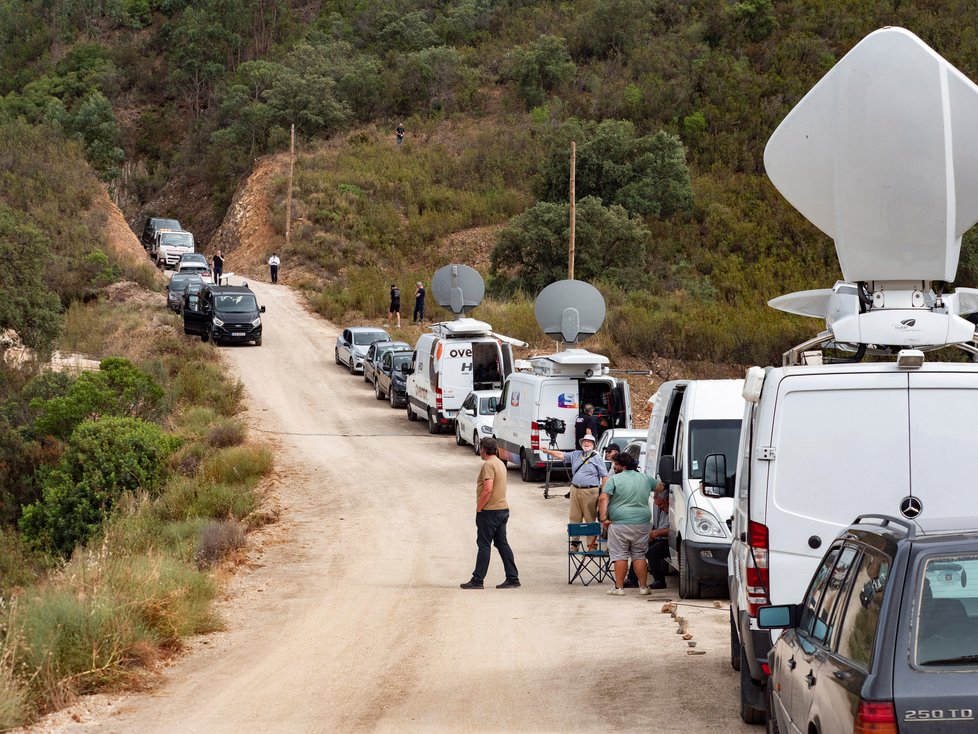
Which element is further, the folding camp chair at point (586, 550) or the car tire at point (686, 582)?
the folding camp chair at point (586, 550)

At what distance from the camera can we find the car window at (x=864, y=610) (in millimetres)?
4700

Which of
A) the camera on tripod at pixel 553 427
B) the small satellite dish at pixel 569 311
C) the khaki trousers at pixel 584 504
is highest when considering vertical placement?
the small satellite dish at pixel 569 311

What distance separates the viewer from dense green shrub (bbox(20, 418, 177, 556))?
23750 millimetres

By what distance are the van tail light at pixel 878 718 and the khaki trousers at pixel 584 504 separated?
11.0 m

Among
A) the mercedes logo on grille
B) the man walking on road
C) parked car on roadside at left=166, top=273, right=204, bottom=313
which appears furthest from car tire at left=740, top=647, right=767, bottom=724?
parked car on roadside at left=166, top=273, right=204, bottom=313

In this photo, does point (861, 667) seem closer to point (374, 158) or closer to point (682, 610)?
point (682, 610)

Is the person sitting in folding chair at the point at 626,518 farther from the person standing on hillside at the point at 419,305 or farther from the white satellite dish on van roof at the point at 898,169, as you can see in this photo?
the person standing on hillside at the point at 419,305

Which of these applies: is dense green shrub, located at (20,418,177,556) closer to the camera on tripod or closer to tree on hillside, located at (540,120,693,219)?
the camera on tripod

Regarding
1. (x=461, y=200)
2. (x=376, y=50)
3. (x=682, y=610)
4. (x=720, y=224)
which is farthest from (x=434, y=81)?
(x=682, y=610)

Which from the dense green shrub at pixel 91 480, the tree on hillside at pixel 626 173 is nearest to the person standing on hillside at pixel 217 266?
the tree on hillside at pixel 626 173

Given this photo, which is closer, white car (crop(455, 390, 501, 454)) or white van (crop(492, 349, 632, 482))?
white van (crop(492, 349, 632, 482))

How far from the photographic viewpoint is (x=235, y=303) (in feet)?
142

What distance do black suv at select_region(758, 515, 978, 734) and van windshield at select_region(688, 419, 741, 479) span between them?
7.87 metres

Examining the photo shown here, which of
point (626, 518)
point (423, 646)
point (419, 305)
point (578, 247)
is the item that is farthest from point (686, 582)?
point (578, 247)
